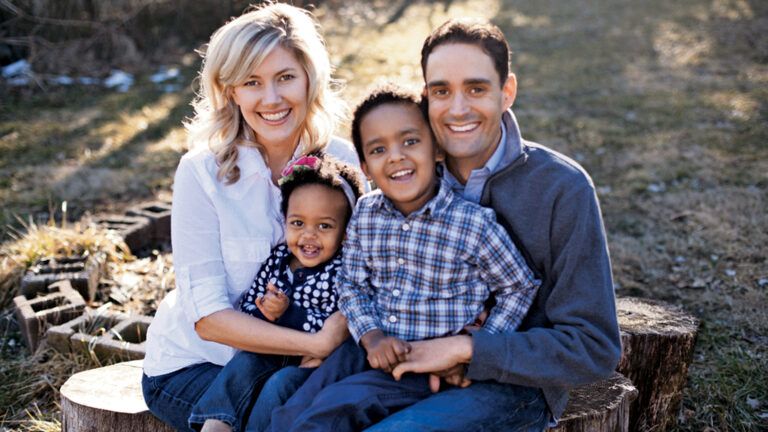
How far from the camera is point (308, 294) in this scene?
3000mm

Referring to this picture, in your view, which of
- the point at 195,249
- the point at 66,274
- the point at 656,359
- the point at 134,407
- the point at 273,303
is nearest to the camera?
the point at 273,303

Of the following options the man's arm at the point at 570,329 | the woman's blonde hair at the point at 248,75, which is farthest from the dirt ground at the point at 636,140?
the man's arm at the point at 570,329

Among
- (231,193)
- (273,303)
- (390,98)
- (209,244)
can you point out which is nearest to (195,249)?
(209,244)

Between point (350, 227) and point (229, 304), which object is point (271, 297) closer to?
point (229, 304)

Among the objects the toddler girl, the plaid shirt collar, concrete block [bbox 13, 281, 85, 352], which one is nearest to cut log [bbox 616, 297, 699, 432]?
the plaid shirt collar

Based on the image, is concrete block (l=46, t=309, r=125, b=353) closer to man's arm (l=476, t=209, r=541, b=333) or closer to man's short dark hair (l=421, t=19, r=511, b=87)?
man's arm (l=476, t=209, r=541, b=333)

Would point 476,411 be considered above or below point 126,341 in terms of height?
above

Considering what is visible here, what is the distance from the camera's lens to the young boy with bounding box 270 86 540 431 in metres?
2.58

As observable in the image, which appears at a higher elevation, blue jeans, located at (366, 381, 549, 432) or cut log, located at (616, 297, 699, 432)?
blue jeans, located at (366, 381, 549, 432)

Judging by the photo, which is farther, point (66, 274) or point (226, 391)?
point (66, 274)

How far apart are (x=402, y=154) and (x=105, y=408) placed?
1617mm

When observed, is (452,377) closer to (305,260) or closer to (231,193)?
(305,260)

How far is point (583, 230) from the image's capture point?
2.52 m

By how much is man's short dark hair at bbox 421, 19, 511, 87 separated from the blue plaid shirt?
1.55ft
